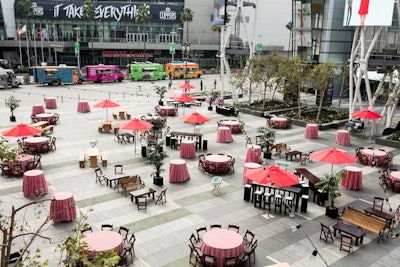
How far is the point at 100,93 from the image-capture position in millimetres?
47156

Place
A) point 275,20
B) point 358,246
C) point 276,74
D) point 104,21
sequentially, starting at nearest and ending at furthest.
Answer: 1. point 358,246
2. point 276,74
3. point 104,21
4. point 275,20

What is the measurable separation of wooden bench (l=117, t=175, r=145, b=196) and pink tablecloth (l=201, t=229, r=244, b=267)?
6.08 meters

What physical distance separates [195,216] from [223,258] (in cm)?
380

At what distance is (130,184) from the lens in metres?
17.1

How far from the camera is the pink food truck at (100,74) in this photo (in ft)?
192

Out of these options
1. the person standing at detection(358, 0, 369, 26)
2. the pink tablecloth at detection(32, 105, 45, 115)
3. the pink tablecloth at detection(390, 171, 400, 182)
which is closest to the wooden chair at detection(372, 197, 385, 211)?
the pink tablecloth at detection(390, 171, 400, 182)

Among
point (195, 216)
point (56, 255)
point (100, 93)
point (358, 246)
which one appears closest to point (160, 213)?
point (195, 216)

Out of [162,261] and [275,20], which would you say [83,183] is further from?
[275,20]

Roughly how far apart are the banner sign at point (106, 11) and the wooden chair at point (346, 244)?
254 feet

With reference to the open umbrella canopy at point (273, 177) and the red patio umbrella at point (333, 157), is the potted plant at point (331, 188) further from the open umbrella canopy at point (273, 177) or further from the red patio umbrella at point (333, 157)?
the open umbrella canopy at point (273, 177)

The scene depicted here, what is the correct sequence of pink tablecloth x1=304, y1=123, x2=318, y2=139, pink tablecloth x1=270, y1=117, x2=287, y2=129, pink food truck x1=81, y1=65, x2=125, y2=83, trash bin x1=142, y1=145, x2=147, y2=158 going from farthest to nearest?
pink food truck x1=81, y1=65, x2=125, y2=83
pink tablecloth x1=270, y1=117, x2=287, y2=129
pink tablecloth x1=304, y1=123, x2=318, y2=139
trash bin x1=142, y1=145, x2=147, y2=158

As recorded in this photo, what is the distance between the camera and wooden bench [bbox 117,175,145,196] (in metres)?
16.9

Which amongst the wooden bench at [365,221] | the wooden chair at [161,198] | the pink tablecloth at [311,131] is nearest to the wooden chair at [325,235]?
the wooden bench at [365,221]

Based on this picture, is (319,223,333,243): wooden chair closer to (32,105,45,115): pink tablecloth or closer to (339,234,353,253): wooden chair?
(339,234,353,253): wooden chair
